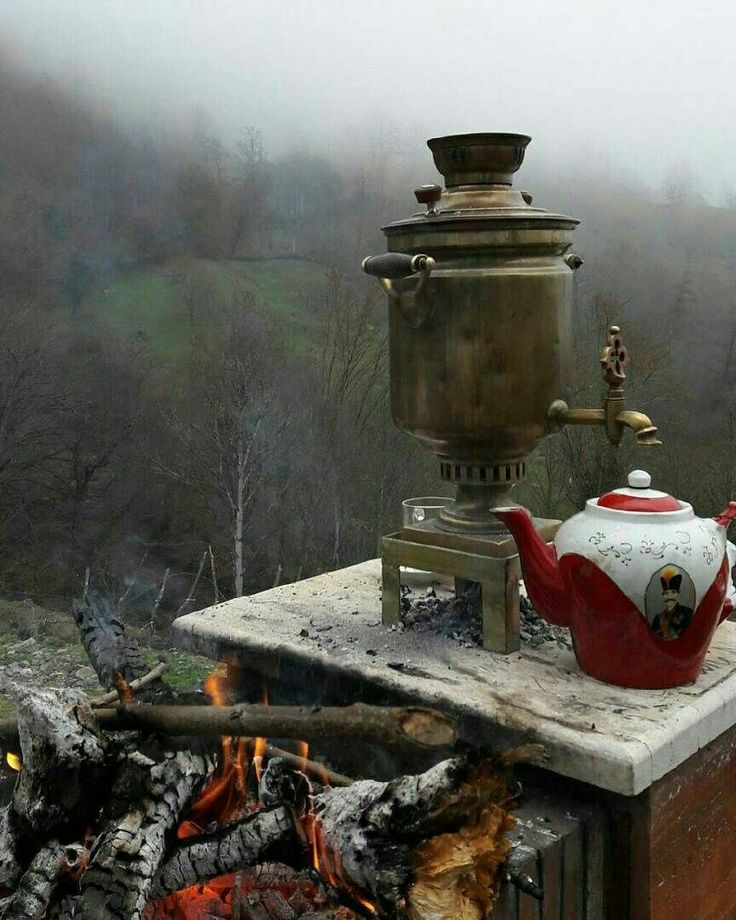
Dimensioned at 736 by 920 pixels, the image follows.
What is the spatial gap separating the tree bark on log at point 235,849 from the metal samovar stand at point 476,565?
85 centimetres

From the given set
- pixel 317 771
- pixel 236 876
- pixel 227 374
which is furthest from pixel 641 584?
pixel 227 374

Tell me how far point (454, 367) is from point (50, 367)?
12422 millimetres

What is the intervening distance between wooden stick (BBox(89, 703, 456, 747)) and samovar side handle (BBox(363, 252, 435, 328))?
3.81ft

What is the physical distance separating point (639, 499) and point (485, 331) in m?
0.63

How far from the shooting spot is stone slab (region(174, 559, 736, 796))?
1.93 metres

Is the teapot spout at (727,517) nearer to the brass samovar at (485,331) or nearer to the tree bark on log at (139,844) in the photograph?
the brass samovar at (485,331)

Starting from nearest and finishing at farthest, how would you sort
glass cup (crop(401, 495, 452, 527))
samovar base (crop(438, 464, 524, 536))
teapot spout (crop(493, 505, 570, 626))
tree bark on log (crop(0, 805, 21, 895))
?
tree bark on log (crop(0, 805, 21, 895)) → teapot spout (crop(493, 505, 570, 626)) → samovar base (crop(438, 464, 524, 536)) → glass cup (crop(401, 495, 452, 527))

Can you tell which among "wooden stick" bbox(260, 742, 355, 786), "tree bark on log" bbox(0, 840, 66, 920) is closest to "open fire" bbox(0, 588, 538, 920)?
"tree bark on log" bbox(0, 840, 66, 920)

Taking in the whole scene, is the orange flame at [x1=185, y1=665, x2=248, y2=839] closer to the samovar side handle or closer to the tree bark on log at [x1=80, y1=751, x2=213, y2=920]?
the tree bark on log at [x1=80, y1=751, x2=213, y2=920]

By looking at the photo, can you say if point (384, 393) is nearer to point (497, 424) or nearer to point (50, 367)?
point (50, 367)

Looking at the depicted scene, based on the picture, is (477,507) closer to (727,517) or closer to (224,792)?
(727,517)

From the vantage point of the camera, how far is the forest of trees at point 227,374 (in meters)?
12.0

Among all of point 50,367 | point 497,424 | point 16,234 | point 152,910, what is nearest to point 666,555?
point 497,424

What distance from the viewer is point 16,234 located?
45.7 feet
